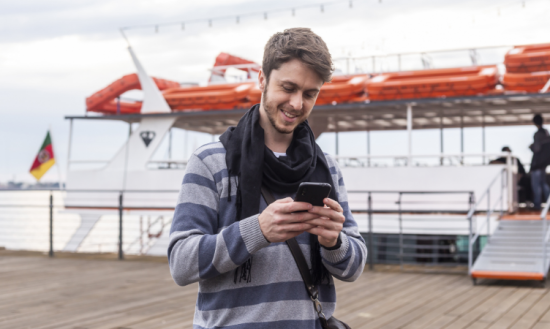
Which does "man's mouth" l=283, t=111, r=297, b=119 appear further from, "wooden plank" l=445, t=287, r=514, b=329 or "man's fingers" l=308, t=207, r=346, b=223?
"wooden plank" l=445, t=287, r=514, b=329

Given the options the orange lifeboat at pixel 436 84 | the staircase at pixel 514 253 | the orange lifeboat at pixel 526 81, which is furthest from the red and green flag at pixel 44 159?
the staircase at pixel 514 253

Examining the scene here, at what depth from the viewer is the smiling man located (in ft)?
4.86

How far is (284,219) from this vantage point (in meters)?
1.37

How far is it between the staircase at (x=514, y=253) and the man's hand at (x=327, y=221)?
6.12 m

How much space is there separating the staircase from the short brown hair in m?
6.16

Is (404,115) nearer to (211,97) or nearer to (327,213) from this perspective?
(211,97)

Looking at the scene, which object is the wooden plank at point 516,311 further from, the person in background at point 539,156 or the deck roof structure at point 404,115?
the deck roof structure at point 404,115

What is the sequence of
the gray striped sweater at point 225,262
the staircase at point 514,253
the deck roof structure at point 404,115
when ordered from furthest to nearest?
the deck roof structure at point 404,115 → the staircase at point 514,253 → the gray striped sweater at point 225,262

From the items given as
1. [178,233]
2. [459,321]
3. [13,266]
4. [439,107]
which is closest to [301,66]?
[178,233]

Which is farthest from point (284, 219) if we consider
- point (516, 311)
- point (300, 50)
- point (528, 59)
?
point (528, 59)

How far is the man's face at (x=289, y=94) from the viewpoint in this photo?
5.00 ft

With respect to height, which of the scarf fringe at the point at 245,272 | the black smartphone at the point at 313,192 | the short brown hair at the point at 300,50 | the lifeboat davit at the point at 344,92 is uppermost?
the lifeboat davit at the point at 344,92

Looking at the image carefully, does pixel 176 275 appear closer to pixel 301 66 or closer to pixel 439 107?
pixel 301 66

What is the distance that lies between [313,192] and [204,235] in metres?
0.32
